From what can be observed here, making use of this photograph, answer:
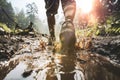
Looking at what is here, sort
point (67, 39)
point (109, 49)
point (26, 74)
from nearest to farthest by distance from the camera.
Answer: point (26, 74), point (67, 39), point (109, 49)

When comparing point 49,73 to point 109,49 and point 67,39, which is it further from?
point 109,49

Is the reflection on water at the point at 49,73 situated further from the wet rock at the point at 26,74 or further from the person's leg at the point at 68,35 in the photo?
the person's leg at the point at 68,35

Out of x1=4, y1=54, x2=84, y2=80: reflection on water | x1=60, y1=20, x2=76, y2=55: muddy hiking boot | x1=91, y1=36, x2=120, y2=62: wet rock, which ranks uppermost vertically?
x1=60, y1=20, x2=76, y2=55: muddy hiking boot

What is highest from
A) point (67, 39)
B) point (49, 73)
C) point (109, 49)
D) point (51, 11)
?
point (51, 11)

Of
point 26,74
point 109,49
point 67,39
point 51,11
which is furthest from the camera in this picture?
point 51,11

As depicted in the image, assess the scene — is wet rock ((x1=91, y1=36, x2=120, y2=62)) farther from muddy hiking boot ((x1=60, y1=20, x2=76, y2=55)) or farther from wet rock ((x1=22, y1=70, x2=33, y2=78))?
wet rock ((x1=22, y1=70, x2=33, y2=78))

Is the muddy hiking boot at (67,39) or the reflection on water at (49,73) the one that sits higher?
the muddy hiking boot at (67,39)

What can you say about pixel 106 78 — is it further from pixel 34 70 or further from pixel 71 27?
pixel 71 27

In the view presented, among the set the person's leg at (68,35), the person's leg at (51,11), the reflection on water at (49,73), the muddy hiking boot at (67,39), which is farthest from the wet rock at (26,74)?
the person's leg at (51,11)

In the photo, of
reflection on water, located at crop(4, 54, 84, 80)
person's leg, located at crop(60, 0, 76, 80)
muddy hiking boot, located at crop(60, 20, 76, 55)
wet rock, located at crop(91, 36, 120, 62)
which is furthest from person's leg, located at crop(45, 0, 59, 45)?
reflection on water, located at crop(4, 54, 84, 80)

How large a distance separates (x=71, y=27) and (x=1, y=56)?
94 cm

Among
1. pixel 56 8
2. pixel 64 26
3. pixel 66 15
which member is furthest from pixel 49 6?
pixel 64 26

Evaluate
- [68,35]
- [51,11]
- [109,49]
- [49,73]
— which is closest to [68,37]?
[68,35]

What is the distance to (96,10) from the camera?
20453 millimetres
